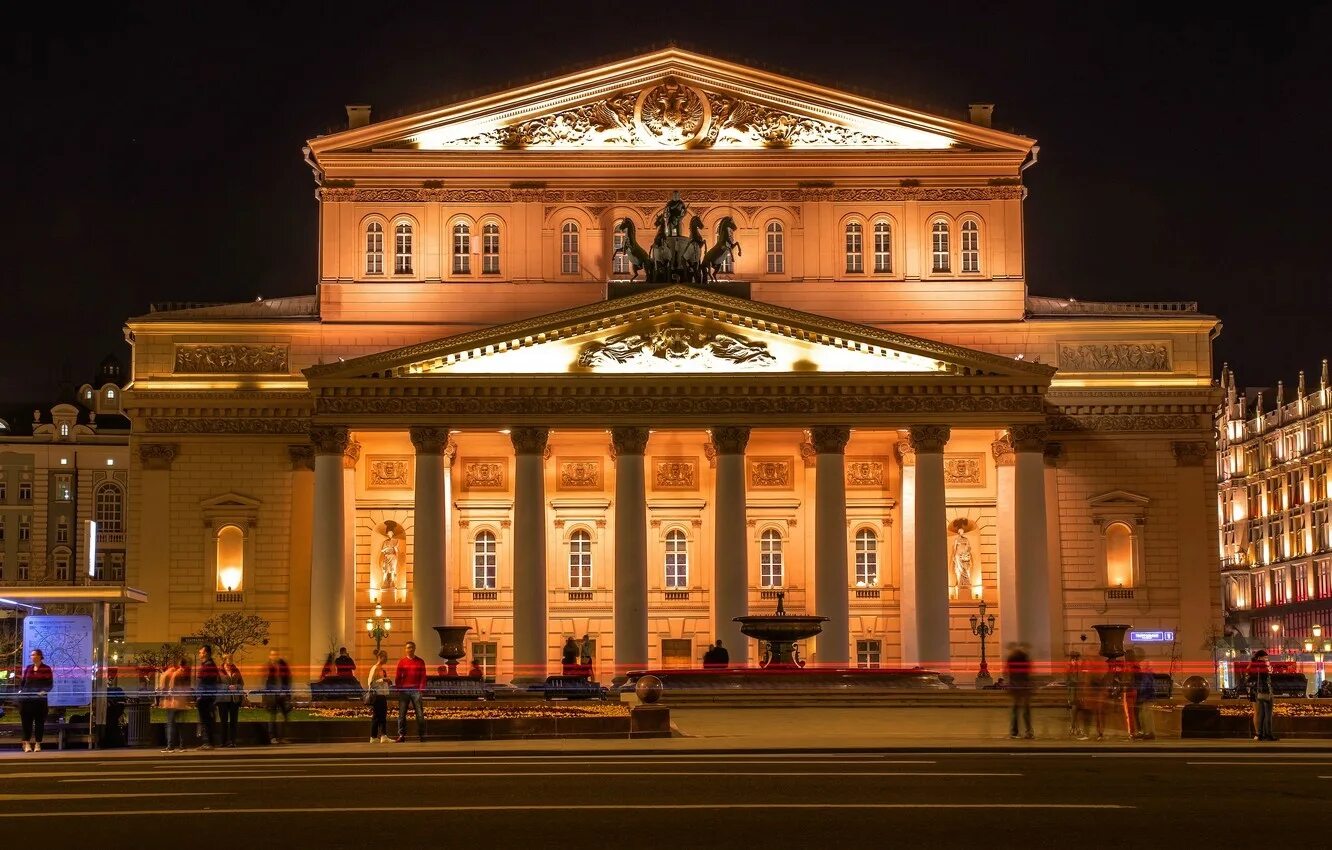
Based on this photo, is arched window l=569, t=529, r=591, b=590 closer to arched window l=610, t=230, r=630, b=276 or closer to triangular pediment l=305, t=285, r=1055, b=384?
arched window l=610, t=230, r=630, b=276

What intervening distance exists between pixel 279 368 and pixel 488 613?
11.8 metres

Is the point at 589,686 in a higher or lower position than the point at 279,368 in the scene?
lower

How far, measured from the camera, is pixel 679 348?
66.0 metres

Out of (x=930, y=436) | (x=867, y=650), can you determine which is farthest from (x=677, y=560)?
(x=930, y=436)

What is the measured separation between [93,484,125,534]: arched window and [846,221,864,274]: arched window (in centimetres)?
7907

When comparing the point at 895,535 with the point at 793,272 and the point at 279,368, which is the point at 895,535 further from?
the point at 279,368

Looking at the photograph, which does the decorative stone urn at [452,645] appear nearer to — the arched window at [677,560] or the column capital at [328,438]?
the column capital at [328,438]

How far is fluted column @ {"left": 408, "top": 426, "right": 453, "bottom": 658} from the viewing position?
6494cm

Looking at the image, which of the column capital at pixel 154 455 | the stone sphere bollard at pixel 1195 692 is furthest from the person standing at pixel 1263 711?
the column capital at pixel 154 455

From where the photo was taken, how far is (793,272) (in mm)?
73062

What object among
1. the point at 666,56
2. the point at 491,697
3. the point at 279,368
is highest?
the point at 666,56

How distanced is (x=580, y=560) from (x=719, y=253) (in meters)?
13.8

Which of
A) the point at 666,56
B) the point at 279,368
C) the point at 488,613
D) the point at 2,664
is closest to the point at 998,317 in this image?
the point at 666,56

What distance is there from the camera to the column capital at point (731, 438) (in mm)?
65938
